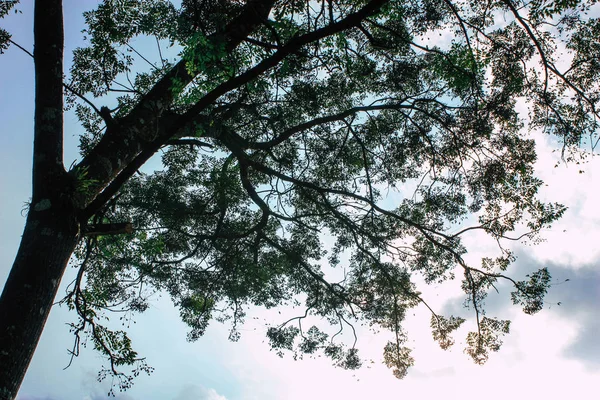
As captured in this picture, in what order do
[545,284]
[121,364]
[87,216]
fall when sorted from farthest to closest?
[545,284], [121,364], [87,216]

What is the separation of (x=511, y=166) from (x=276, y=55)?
5.88 metres

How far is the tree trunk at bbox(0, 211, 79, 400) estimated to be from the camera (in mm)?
3344

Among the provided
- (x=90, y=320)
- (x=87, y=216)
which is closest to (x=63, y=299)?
(x=90, y=320)

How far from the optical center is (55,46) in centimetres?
485

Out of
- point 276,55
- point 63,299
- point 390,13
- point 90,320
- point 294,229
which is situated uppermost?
point 390,13

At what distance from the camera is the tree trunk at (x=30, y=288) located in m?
3.34

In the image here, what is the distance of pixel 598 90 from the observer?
630 cm

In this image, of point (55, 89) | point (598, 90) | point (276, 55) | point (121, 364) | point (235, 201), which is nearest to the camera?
point (276, 55)

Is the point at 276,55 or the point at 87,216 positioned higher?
the point at 276,55

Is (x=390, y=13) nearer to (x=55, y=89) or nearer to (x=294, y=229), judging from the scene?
(x=294, y=229)

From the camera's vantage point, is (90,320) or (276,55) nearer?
(276,55)

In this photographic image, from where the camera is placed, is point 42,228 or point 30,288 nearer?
point 30,288

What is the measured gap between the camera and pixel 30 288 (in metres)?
3.57

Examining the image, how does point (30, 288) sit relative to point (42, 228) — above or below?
below
